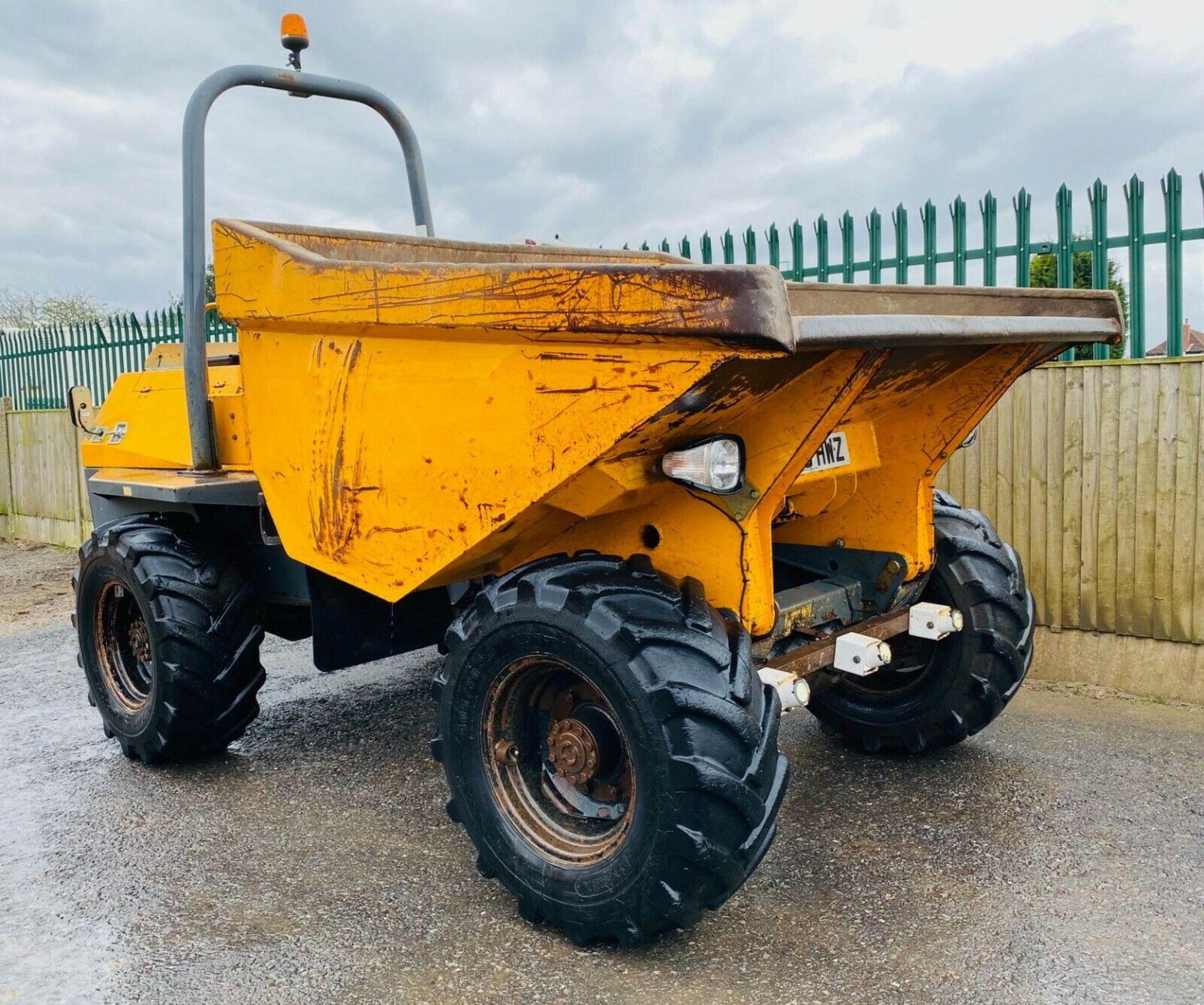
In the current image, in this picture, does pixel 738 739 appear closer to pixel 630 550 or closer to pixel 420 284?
pixel 630 550

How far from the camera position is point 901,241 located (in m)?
5.50

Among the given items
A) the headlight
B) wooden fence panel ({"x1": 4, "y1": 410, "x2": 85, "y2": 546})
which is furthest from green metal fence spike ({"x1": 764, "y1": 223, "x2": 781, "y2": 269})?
wooden fence panel ({"x1": 4, "y1": 410, "x2": 85, "y2": 546})

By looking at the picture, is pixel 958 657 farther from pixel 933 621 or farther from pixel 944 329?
pixel 944 329

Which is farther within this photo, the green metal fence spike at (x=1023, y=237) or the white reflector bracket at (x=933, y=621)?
the green metal fence spike at (x=1023, y=237)

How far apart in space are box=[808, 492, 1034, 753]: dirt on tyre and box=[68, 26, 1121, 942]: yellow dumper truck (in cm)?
1

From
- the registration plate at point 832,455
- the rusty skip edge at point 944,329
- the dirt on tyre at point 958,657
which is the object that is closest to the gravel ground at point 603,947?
the dirt on tyre at point 958,657

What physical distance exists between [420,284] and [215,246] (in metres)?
1.11

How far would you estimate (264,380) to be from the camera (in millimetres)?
3449

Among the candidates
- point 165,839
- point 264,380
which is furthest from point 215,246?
point 165,839

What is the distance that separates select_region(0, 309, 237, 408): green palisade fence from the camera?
980 cm

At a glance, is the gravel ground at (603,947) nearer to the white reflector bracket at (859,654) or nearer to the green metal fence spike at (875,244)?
the white reflector bracket at (859,654)

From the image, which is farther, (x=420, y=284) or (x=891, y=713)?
(x=891, y=713)

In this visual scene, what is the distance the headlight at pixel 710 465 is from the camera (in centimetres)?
258

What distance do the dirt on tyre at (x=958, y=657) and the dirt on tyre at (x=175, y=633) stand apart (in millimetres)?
2212
